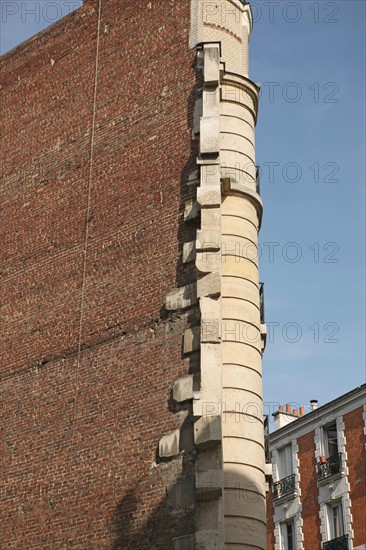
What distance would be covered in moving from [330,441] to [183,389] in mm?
20562

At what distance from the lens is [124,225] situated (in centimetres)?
1862

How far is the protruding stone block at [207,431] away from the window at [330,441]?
20.4m

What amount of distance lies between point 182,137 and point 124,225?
77.2 inches

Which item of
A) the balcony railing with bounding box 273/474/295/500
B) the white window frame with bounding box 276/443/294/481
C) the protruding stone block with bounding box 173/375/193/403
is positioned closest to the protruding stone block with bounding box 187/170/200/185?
the protruding stone block with bounding box 173/375/193/403

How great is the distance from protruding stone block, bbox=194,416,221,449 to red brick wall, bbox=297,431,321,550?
20512 mm

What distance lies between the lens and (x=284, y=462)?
3762 centimetres

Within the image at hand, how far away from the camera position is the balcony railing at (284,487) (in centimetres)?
3638

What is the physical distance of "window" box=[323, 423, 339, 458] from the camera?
35.1m

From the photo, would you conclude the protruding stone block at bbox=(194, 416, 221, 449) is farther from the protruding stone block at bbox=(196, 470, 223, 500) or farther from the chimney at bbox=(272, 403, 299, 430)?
the chimney at bbox=(272, 403, 299, 430)

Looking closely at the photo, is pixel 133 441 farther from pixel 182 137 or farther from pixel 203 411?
pixel 182 137

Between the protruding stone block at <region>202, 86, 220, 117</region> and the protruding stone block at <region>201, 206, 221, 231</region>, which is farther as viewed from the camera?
the protruding stone block at <region>202, 86, 220, 117</region>

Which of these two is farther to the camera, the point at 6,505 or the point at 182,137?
the point at 182,137

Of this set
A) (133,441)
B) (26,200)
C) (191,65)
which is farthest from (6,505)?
(191,65)

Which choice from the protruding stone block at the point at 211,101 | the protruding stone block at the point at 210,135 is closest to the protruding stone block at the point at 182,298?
the protruding stone block at the point at 210,135
